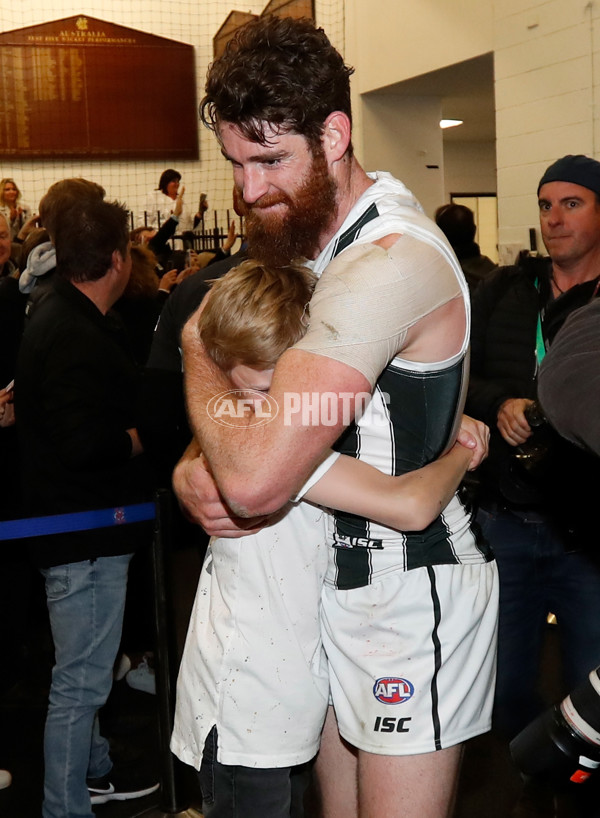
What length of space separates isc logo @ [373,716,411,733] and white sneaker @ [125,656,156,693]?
8.17 ft

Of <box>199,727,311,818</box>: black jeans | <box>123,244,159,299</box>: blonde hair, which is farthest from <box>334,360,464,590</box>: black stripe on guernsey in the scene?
<box>123,244,159,299</box>: blonde hair

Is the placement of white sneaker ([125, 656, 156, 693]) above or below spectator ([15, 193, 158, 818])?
below

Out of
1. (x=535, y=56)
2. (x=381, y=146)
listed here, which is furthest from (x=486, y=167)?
(x=535, y=56)

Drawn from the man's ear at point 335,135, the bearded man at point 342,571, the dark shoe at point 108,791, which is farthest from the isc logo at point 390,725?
the dark shoe at point 108,791

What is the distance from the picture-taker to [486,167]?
45.3 feet

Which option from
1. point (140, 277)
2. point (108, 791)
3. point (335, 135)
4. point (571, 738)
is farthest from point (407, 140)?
point (571, 738)

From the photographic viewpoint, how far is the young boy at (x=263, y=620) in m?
1.60

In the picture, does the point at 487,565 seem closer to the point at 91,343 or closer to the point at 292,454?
the point at 292,454

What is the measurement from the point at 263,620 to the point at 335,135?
892 mm

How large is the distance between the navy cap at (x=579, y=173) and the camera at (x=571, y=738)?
221 centimetres

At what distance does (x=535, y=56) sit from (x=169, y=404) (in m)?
4.49

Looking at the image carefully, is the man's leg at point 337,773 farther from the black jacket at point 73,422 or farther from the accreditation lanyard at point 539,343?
the accreditation lanyard at point 539,343

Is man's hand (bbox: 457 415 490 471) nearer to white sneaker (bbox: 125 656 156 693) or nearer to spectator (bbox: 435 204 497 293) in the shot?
white sneaker (bbox: 125 656 156 693)

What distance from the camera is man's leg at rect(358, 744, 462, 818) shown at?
1554mm
